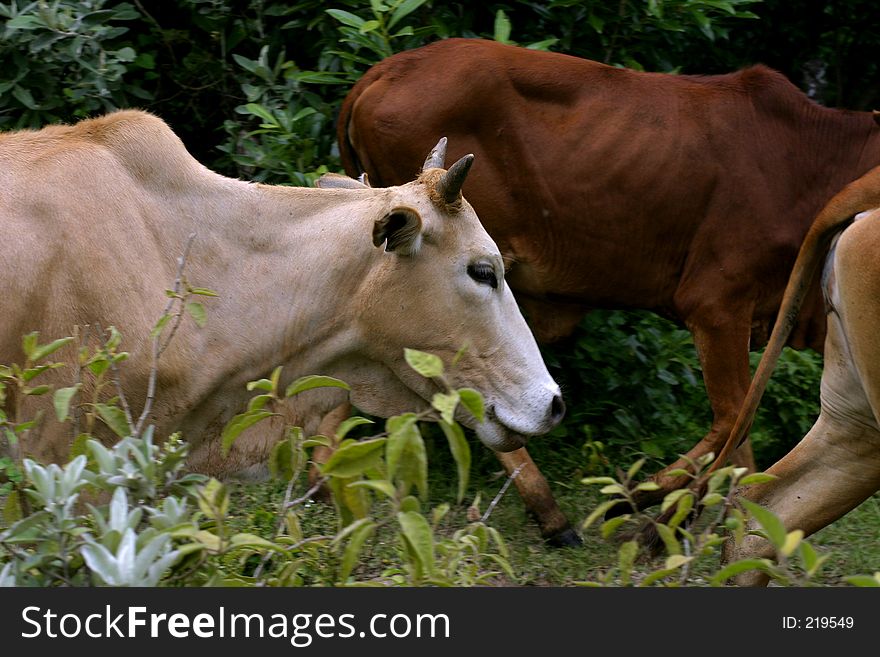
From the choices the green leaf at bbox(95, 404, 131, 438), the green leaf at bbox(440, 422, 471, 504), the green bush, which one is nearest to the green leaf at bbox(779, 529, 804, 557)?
the green leaf at bbox(440, 422, 471, 504)

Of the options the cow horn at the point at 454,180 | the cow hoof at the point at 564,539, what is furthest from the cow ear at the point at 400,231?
the cow hoof at the point at 564,539

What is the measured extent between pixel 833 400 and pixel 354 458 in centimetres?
215

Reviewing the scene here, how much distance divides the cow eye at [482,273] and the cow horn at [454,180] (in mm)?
197

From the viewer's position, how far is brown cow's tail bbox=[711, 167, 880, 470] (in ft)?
12.1

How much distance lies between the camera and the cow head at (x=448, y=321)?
349cm

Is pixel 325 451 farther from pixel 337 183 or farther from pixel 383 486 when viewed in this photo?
pixel 383 486

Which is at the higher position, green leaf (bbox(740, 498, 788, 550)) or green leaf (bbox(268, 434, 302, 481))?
green leaf (bbox(740, 498, 788, 550))

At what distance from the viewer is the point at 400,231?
133 inches

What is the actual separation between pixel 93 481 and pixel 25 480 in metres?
0.33

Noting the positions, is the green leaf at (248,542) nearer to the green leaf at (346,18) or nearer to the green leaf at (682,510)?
the green leaf at (682,510)

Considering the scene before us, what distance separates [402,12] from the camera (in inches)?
196

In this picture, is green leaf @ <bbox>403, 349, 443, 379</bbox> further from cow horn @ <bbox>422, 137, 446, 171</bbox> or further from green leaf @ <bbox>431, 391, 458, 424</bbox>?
cow horn @ <bbox>422, 137, 446, 171</bbox>

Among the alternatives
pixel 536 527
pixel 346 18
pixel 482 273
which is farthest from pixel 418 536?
pixel 346 18
